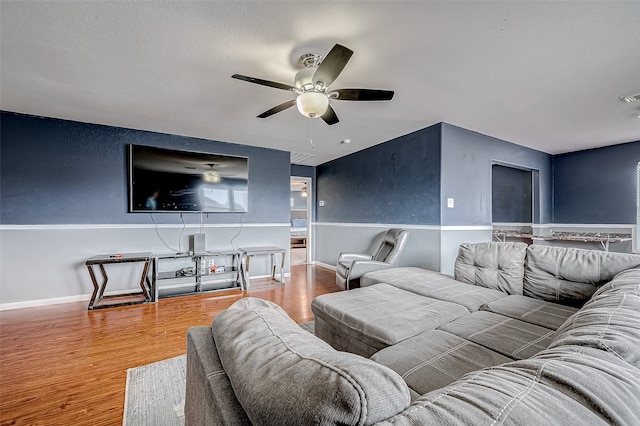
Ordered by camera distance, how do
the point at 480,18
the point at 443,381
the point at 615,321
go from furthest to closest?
the point at 480,18 < the point at 443,381 < the point at 615,321

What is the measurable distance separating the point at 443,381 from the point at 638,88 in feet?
11.5

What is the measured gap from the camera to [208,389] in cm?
67

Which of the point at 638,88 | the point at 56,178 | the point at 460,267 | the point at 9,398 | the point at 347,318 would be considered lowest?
the point at 9,398

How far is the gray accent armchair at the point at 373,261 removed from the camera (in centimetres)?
336

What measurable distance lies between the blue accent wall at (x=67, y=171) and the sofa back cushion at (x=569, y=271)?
4.24m

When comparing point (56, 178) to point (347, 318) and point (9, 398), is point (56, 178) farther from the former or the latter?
point (347, 318)

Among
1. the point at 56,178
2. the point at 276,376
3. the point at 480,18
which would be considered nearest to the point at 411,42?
the point at 480,18

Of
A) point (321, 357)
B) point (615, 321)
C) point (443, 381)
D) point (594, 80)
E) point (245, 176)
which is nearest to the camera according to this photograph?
point (321, 357)

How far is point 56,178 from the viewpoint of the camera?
3.48 metres

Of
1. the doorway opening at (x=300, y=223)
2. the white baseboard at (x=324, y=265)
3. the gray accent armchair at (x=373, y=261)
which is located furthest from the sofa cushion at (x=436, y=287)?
the doorway opening at (x=300, y=223)

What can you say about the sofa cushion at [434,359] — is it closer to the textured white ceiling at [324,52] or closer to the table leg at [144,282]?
the textured white ceiling at [324,52]

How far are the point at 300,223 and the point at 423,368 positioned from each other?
353 inches

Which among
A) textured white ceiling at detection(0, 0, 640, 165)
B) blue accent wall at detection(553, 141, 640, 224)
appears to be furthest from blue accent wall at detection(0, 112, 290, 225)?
blue accent wall at detection(553, 141, 640, 224)

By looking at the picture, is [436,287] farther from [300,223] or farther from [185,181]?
[300,223]
